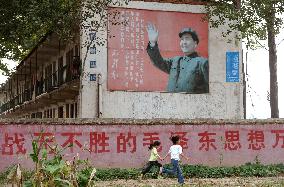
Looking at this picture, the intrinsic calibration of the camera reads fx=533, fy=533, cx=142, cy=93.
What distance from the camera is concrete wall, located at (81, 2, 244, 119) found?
22750 millimetres

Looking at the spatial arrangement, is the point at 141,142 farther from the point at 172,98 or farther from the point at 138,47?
the point at 138,47

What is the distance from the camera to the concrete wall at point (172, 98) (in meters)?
22.8

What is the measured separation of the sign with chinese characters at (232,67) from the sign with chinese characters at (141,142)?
5.39 metres

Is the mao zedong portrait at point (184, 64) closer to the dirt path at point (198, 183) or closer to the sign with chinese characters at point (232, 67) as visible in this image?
the sign with chinese characters at point (232, 67)

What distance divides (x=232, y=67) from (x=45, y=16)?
9536 mm

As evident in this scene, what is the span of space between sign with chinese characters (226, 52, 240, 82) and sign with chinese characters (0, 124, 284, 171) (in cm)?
539

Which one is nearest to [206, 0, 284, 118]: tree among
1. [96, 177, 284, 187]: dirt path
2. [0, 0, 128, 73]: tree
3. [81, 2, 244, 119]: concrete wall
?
[81, 2, 244, 119]: concrete wall

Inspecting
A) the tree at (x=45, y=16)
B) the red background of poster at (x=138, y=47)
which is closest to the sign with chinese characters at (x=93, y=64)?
the red background of poster at (x=138, y=47)

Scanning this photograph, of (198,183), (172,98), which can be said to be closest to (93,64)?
(172,98)

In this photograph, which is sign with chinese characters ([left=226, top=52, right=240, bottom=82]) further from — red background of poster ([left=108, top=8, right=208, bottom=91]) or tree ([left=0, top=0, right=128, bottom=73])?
tree ([left=0, top=0, right=128, bottom=73])

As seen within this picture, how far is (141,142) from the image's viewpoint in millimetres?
18219

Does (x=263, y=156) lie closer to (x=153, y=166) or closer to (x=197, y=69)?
(x=153, y=166)

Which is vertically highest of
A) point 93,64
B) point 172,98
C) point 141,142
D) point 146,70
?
point 93,64

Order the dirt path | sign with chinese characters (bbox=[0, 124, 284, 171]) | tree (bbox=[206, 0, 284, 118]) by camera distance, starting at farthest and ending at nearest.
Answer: tree (bbox=[206, 0, 284, 118]) < sign with chinese characters (bbox=[0, 124, 284, 171]) < the dirt path
